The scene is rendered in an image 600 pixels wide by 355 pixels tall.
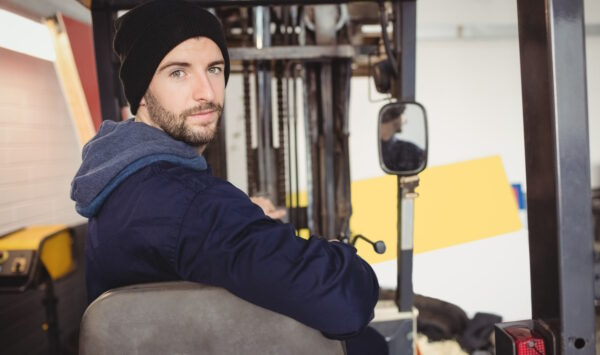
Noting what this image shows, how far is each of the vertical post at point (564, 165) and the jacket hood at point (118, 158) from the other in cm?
82

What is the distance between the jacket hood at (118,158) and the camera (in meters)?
1.11

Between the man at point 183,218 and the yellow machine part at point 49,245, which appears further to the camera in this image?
the yellow machine part at point 49,245

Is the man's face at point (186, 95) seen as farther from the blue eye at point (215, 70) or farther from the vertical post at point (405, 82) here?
the vertical post at point (405, 82)

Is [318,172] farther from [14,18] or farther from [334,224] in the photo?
Answer: [14,18]

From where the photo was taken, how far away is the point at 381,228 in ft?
19.0

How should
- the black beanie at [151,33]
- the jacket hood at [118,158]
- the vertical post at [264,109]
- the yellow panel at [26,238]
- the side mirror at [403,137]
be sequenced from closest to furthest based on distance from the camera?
the jacket hood at [118,158] < the black beanie at [151,33] < the side mirror at [403,137] < the vertical post at [264,109] < the yellow panel at [26,238]

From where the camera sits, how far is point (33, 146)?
3.71 metres

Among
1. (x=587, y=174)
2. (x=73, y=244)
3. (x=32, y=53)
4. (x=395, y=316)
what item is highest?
(x=32, y=53)

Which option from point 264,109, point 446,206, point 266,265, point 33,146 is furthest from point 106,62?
point 446,206

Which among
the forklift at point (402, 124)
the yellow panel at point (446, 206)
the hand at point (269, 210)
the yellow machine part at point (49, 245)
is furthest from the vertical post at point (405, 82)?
the yellow panel at point (446, 206)

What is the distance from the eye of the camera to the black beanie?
4.29 feet

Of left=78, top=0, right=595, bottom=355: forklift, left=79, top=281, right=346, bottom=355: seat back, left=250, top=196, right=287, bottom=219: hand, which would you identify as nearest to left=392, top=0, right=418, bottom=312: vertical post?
left=78, top=0, right=595, bottom=355: forklift

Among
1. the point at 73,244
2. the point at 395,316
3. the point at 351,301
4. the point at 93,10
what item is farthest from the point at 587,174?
the point at 73,244

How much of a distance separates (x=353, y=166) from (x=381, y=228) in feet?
2.89
